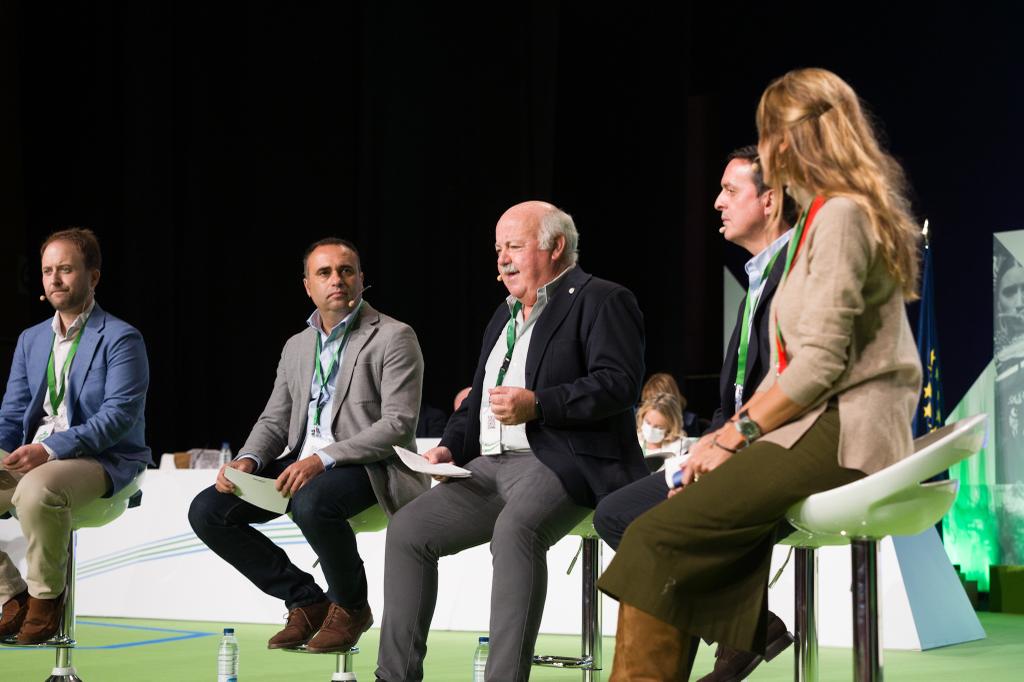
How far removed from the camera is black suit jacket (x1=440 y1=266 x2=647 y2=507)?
2994 mm

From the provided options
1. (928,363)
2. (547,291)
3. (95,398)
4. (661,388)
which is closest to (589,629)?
(547,291)

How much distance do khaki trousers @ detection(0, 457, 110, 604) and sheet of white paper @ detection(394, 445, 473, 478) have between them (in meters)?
0.98

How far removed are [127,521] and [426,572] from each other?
132 inches

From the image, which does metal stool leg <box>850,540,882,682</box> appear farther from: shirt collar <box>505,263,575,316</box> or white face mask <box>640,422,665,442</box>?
white face mask <box>640,422,665,442</box>

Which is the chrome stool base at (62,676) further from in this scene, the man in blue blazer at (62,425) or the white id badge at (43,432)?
the white id badge at (43,432)

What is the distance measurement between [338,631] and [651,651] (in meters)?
1.36

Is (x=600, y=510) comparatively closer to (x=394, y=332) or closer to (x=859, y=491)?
(x=859, y=491)

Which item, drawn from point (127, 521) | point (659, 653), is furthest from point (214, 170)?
point (659, 653)

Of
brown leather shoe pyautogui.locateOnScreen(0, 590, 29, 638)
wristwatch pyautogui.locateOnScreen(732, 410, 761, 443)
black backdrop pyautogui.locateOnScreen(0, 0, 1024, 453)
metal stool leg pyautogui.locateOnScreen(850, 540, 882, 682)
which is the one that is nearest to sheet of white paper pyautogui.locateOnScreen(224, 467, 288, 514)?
brown leather shoe pyautogui.locateOnScreen(0, 590, 29, 638)

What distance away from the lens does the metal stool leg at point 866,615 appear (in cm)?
216

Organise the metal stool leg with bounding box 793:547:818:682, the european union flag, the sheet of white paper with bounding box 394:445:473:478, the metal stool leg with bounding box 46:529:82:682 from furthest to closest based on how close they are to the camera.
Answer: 1. the european union flag
2. the metal stool leg with bounding box 46:529:82:682
3. the sheet of white paper with bounding box 394:445:473:478
4. the metal stool leg with bounding box 793:547:818:682

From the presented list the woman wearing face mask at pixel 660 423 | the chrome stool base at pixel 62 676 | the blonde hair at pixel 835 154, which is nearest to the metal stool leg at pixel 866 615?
the blonde hair at pixel 835 154

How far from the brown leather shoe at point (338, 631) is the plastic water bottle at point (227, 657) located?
378 mm

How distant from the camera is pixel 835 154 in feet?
7.25
